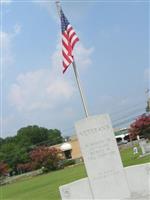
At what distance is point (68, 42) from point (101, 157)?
400 centimetres

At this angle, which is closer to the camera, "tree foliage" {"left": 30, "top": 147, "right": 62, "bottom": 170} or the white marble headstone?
the white marble headstone

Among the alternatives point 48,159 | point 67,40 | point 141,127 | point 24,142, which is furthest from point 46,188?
point 24,142

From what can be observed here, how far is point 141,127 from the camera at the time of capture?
50.6m

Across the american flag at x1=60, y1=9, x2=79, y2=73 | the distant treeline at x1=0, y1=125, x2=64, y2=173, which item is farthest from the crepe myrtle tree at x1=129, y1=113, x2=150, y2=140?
the distant treeline at x1=0, y1=125, x2=64, y2=173

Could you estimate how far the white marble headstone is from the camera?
586 inches

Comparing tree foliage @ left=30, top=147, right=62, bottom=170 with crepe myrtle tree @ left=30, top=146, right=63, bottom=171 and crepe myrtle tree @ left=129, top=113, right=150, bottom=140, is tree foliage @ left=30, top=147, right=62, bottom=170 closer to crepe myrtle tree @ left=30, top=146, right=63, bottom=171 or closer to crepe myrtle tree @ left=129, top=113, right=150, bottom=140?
crepe myrtle tree @ left=30, top=146, right=63, bottom=171

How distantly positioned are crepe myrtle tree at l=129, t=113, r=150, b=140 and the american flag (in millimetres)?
33626

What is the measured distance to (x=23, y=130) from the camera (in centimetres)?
12600

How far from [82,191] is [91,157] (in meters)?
1.03

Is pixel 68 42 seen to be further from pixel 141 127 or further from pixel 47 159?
pixel 47 159

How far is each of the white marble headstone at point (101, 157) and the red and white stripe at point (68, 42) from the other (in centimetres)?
253

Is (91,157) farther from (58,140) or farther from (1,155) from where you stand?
(58,140)

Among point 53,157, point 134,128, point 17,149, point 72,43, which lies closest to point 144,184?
point 72,43

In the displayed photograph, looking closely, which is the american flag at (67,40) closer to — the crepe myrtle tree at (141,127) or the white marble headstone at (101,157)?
the white marble headstone at (101,157)
